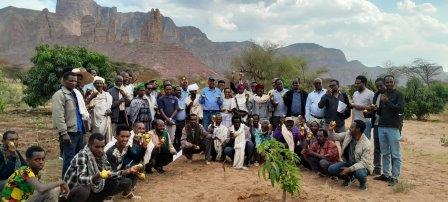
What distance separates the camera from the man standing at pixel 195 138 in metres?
9.16

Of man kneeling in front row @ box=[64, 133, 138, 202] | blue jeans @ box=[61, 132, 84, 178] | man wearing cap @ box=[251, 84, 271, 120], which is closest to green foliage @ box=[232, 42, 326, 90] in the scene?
man wearing cap @ box=[251, 84, 271, 120]

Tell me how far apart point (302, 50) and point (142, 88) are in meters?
178

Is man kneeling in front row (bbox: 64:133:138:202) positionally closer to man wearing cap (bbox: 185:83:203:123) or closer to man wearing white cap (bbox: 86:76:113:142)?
man wearing white cap (bbox: 86:76:113:142)

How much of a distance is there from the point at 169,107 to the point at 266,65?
38.3 metres

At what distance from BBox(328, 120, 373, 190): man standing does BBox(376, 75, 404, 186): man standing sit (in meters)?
0.47

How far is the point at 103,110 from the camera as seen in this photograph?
8680 mm

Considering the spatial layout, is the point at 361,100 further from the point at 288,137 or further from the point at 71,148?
the point at 71,148

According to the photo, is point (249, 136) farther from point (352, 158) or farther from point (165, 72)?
point (165, 72)

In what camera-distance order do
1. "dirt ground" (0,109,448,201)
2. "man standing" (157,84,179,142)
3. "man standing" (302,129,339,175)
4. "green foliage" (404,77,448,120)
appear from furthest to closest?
"green foliage" (404,77,448,120)
"man standing" (157,84,179,142)
"man standing" (302,129,339,175)
"dirt ground" (0,109,448,201)

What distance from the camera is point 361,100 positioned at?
8695 mm

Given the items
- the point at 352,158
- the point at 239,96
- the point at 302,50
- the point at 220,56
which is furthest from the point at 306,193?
the point at 302,50

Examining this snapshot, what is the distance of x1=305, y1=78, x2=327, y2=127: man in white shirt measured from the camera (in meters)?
9.34

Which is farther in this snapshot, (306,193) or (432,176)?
(432,176)

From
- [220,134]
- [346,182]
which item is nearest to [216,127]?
[220,134]
